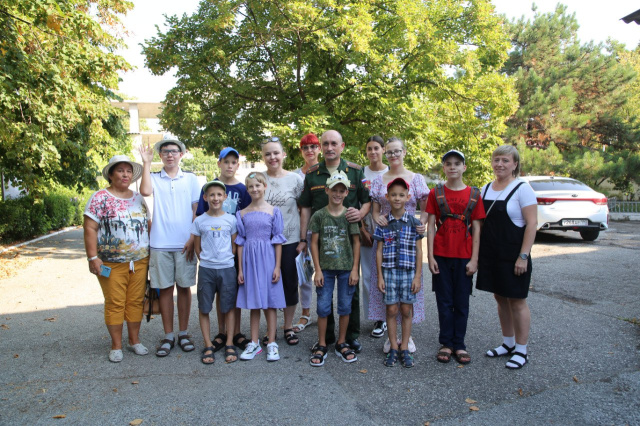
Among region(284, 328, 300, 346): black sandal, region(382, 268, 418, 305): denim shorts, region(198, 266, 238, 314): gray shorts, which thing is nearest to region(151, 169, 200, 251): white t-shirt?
region(198, 266, 238, 314): gray shorts

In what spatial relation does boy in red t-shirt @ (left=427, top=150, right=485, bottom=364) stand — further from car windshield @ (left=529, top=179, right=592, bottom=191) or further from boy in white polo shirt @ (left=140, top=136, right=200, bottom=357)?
car windshield @ (left=529, top=179, right=592, bottom=191)

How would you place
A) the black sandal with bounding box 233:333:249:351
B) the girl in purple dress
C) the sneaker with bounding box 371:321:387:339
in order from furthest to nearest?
1. the sneaker with bounding box 371:321:387:339
2. the black sandal with bounding box 233:333:249:351
3. the girl in purple dress

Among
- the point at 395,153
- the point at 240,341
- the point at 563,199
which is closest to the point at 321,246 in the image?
the point at 395,153

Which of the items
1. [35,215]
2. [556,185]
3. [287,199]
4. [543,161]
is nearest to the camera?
[287,199]

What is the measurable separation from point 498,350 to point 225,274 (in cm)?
261

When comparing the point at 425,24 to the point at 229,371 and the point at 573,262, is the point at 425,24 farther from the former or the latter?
the point at 229,371

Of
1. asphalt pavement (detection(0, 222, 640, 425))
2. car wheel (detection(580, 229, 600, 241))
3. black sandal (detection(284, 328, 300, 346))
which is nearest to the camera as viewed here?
asphalt pavement (detection(0, 222, 640, 425))

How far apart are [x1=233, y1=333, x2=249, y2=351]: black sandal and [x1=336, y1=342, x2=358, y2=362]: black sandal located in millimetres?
919

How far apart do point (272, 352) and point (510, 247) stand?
7.59ft

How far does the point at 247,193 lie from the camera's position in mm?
4699

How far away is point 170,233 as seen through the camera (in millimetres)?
4395

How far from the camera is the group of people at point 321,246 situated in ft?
13.2

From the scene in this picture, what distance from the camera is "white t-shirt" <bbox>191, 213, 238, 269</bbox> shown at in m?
4.31

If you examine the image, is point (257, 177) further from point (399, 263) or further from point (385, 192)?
point (399, 263)
